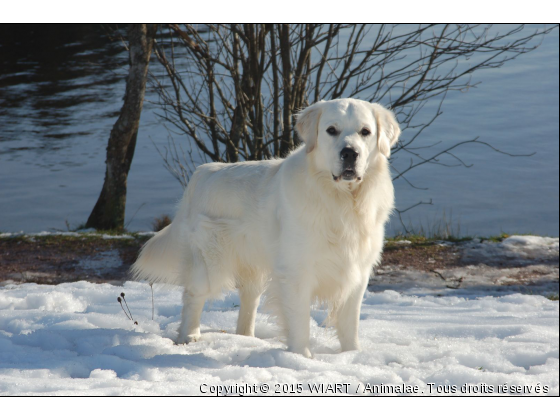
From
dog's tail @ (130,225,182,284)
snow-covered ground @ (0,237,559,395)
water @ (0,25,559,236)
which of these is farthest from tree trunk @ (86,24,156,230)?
dog's tail @ (130,225,182,284)

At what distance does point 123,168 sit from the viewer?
8359 millimetres

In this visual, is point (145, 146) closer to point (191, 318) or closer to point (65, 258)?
point (65, 258)

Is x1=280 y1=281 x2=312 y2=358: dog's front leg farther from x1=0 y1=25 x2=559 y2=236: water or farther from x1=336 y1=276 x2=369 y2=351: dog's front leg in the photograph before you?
x1=0 y1=25 x2=559 y2=236: water

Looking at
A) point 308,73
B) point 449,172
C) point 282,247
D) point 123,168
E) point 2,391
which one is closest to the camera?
point 2,391

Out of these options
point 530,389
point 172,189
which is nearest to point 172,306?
point 530,389

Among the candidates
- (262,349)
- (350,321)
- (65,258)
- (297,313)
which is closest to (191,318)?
(262,349)

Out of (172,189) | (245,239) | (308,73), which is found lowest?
(172,189)

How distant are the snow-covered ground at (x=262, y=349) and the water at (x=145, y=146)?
17.2 feet

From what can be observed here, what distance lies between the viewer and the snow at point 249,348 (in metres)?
3.41

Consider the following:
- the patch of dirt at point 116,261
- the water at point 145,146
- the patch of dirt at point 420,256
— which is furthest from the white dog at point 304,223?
the water at point 145,146

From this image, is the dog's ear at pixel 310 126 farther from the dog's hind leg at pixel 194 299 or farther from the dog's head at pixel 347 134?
the dog's hind leg at pixel 194 299

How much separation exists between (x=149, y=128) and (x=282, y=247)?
1224cm

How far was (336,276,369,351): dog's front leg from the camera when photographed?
4.18m

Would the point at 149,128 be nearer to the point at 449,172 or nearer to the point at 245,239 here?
the point at 449,172
